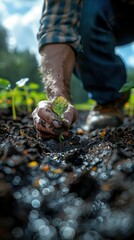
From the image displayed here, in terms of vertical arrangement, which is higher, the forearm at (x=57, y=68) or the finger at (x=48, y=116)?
the forearm at (x=57, y=68)

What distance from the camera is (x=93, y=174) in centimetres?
93

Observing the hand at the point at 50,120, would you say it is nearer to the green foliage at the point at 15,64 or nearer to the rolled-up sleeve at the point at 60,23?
the rolled-up sleeve at the point at 60,23

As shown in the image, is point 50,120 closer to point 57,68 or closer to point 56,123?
point 56,123

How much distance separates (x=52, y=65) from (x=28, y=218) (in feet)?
2.98

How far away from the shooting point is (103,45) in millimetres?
2377

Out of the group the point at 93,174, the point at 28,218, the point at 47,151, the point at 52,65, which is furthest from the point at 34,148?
the point at 52,65

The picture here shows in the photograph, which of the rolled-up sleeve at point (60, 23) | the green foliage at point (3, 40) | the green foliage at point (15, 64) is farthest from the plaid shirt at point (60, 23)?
the green foliage at point (3, 40)

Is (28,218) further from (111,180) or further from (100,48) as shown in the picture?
(100,48)

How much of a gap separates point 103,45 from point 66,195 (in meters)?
1.72

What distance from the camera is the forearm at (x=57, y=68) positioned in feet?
4.74

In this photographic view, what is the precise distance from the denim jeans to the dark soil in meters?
1.33

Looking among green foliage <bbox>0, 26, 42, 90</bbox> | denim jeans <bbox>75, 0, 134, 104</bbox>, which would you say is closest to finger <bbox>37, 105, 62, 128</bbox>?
denim jeans <bbox>75, 0, 134, 104</bbox>

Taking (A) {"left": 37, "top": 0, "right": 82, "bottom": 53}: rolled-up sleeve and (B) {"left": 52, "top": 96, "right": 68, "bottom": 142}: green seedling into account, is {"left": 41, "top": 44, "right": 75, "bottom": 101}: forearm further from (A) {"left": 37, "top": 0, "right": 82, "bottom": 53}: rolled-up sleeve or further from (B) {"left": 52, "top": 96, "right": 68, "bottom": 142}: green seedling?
(B) {"left": 52, "top": 96, "right": 68, "bottom": 142}: green seedling

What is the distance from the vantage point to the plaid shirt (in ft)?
5.26
